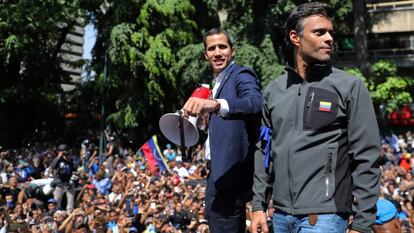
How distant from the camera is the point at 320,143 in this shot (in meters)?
2.40

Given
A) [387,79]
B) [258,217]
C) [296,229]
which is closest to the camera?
[296,229]

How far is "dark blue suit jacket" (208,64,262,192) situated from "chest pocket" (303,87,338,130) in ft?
1.85

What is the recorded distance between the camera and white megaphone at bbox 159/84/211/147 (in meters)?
2.96

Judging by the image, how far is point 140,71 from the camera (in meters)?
24.1

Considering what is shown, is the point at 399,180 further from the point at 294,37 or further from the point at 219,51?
the point at 294,37

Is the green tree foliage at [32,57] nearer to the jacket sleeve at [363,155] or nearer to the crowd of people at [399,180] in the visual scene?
the crowd of people at [399,180]

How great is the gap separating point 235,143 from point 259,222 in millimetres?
561

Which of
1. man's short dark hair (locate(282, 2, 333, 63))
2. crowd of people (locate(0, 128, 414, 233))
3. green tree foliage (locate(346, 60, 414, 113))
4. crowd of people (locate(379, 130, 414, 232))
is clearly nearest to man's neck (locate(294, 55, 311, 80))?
man's short dark hair (locate(282, 2, 333, 63))

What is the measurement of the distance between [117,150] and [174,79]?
157 inches

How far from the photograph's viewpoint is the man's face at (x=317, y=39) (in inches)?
98.9

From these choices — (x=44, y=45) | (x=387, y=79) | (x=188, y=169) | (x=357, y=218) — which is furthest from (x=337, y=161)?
(x=44, y=45)

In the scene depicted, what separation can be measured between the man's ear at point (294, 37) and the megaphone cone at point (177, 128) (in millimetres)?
692

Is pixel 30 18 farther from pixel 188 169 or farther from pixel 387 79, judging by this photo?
pixel 387 79

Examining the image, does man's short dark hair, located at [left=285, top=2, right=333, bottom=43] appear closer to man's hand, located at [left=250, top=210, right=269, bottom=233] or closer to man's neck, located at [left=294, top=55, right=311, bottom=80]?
man's neck, located at [left=294, top=55, right=311, bottom=80]
